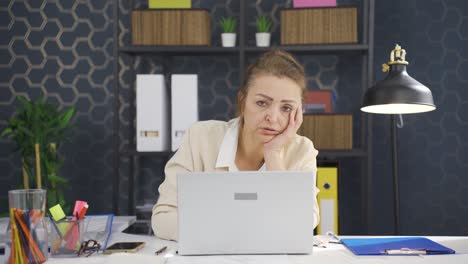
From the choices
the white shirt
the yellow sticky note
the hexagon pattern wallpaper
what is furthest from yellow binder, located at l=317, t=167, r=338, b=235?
the yellow sticky note

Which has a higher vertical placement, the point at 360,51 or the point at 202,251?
the point at 360,51

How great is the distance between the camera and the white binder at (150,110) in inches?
104

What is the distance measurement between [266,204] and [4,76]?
7.51 feet

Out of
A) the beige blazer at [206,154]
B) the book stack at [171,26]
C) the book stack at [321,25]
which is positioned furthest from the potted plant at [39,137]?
the book stack at [321,25]

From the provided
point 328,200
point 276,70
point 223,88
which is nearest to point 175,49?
point 223,88

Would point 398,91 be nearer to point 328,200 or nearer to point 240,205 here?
point 328,200

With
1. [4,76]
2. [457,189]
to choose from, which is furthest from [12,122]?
[457,189]

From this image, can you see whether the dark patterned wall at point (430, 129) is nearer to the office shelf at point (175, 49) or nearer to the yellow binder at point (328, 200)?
the yellow binder at point (328, 200)

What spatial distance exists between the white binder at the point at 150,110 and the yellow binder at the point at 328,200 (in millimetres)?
829

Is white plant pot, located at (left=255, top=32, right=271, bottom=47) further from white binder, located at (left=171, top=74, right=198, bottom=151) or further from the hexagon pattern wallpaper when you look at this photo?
white binder, located at (left=171, top=74, right=198, bottom=151)

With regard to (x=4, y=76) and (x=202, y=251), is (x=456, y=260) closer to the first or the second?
(x=202, y=251)

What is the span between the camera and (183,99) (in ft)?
8.75

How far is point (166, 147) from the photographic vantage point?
2762mm

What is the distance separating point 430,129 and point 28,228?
92.5 inches
